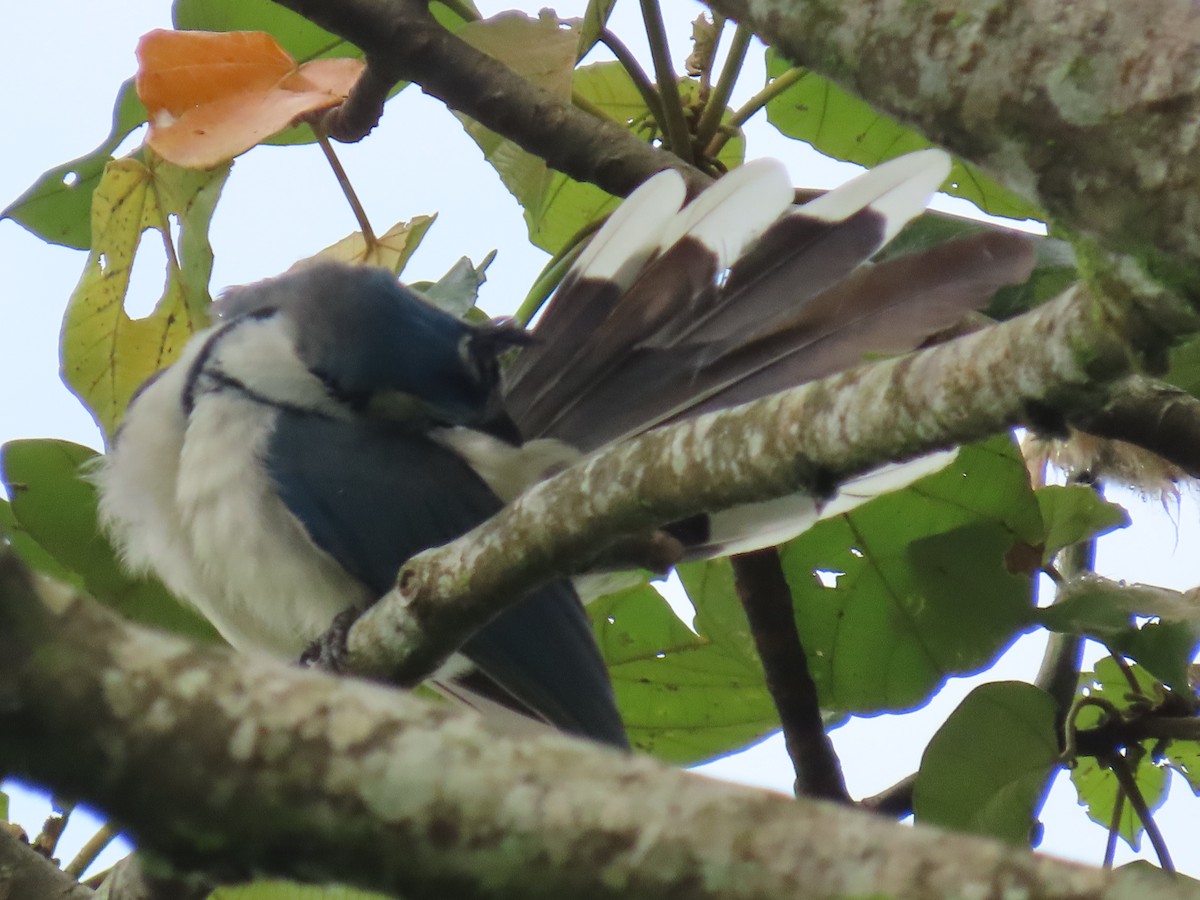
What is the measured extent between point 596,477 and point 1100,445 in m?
1.46

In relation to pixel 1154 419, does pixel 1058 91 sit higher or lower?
lower

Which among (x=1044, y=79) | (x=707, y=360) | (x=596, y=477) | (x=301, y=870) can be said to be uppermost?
(x=707, y=360)

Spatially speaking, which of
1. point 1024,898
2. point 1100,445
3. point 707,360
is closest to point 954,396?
point 1024,898

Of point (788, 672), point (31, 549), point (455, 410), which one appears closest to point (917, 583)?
point (788, 672)

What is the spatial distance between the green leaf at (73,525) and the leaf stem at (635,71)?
1122mm

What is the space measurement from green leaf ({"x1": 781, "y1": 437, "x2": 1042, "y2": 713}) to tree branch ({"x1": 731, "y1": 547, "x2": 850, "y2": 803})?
0.06 metres

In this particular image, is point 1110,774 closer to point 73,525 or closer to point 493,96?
point 493,96

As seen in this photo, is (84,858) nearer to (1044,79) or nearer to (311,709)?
(311,709)

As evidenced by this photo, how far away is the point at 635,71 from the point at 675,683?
→ 3.55 feet

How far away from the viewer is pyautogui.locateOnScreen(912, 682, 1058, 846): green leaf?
1.90m

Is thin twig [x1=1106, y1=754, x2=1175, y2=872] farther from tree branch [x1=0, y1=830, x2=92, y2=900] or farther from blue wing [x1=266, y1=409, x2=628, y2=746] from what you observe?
tree branch [x1=0, y1=830, x2=92, y2=900]

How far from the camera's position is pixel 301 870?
0.68 meters

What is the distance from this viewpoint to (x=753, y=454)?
4.19ft

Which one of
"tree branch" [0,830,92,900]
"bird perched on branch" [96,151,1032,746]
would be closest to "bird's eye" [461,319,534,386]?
"bird perched on branch" [96,151,1032,746]
